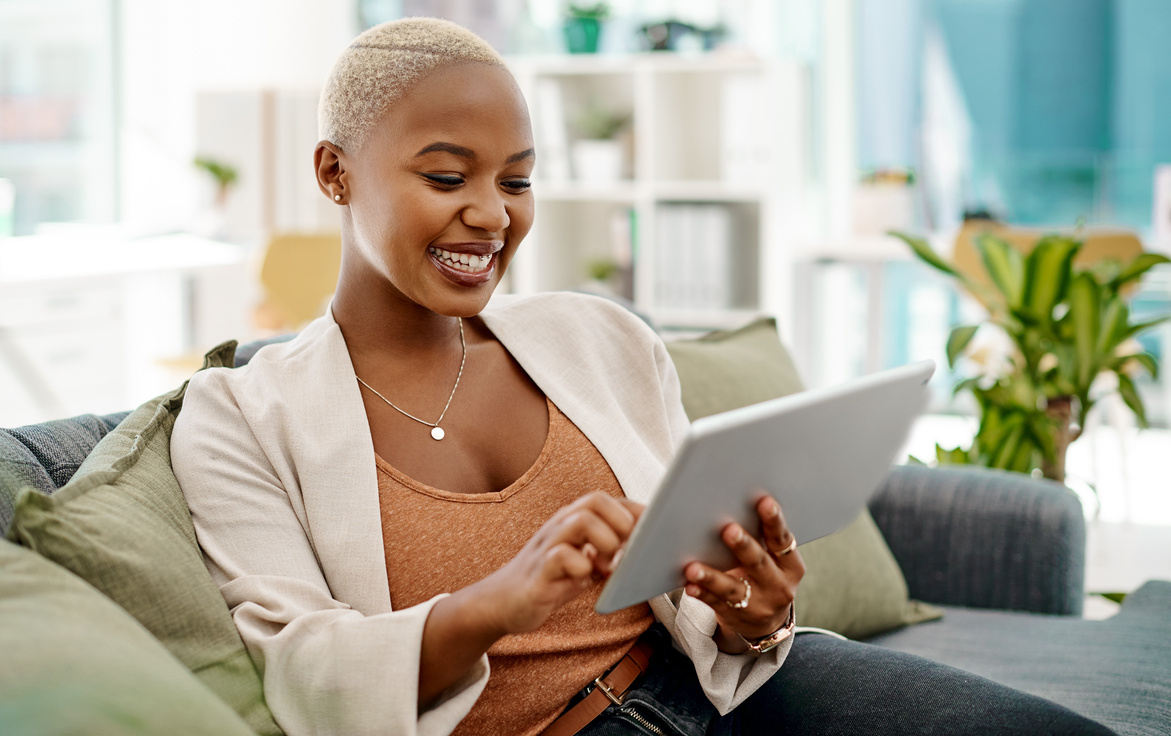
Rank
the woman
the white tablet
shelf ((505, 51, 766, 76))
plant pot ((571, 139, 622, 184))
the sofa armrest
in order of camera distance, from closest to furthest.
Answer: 1. the white tablet
2. the woman
3. the sofa armrest
4. shelf ((505, 51, 766, 76))
5. plant pot ((571, 139, 622, 184))

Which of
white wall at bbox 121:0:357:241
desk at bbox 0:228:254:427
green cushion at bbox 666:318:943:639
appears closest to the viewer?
green cushion at bbox 666:318:943:639

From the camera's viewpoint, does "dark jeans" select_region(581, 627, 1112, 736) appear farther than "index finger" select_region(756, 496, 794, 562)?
Yes

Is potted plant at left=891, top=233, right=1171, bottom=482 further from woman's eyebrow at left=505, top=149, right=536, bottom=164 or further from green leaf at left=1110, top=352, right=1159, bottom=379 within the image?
woman's eyebrow at left=505, top=149, right=536, bottom=164

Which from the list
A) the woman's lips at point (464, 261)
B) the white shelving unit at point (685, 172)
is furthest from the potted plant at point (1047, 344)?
the white shelving unit at point (685, 172)

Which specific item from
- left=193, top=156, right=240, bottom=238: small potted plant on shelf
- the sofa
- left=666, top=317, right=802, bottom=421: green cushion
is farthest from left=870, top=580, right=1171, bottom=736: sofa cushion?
left=193, top=156, right=240, bottom=238: small potted plant on shelf

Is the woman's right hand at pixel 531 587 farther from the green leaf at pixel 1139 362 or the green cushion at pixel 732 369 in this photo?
the green leaf at pixel 1139 362

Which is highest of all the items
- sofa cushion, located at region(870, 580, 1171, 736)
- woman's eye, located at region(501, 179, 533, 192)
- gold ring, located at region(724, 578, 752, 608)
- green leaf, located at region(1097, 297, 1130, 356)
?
woman's eye, located at region(501, 179, 533, 192)

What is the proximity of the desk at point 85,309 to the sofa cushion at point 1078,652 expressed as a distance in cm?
276

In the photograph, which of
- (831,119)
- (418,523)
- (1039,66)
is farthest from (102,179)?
(418,523)

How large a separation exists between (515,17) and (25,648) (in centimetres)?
451

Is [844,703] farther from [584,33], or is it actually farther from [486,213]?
[584,33]

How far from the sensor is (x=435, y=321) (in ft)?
→ 3.64

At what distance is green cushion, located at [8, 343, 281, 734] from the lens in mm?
767

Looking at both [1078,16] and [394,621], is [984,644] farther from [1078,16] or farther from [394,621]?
[1078,16]
